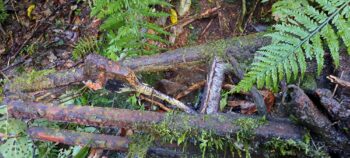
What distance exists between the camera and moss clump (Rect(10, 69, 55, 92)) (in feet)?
8.57

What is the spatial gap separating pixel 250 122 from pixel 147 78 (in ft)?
3.52

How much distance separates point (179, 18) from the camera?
361cm

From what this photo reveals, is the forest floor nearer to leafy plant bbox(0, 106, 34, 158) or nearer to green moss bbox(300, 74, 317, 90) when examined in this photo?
green moss bbox(300, 74, 317, 90)

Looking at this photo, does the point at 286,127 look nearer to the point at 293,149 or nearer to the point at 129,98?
the point at 293,149

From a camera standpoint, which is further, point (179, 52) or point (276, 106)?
point (179, 52)

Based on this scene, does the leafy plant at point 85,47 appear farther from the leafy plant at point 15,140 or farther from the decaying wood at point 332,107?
the decaying wood at point 332,107

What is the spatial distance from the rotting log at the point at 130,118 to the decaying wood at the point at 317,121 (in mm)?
158

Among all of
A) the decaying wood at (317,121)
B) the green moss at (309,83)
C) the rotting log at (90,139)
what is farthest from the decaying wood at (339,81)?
the rotting log at (90,139)

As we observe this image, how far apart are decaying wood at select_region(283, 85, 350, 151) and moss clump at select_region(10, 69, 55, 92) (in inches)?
65.3

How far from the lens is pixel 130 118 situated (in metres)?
2.32

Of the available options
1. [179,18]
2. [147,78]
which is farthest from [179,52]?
[179,18]

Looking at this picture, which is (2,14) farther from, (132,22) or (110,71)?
(110,71)

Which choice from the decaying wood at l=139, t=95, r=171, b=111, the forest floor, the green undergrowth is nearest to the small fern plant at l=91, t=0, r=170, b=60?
the forest floor

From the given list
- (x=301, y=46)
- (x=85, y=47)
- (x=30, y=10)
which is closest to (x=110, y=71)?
(x=301, y=46)
